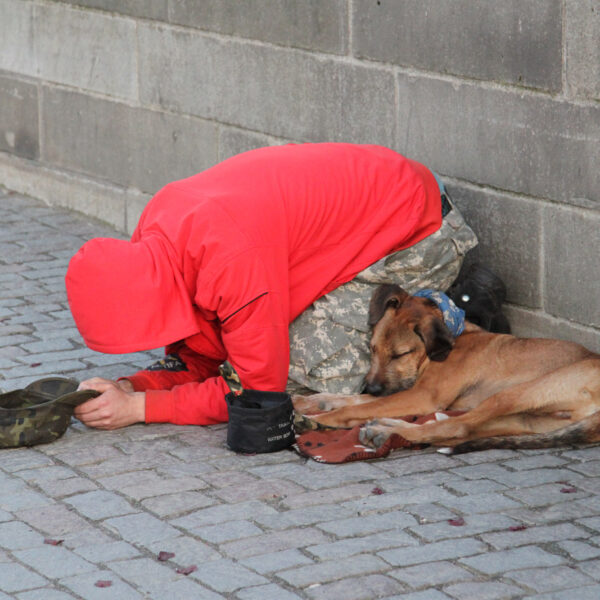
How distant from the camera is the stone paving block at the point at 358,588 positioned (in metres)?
3.78

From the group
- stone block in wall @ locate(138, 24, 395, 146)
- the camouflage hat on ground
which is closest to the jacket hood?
the camouflage hat on ground

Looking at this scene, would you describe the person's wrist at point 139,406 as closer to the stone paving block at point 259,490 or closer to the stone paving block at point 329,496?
the stone paving block at point 259,490

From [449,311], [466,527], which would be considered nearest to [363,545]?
[466,527]

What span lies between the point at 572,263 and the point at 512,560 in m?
2.26

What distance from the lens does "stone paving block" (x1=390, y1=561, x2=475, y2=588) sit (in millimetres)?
3871

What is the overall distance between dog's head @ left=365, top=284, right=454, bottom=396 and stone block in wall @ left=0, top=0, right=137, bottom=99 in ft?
12.4

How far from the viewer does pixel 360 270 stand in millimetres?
5527

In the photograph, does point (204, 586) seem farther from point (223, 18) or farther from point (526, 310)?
point (223, 18)

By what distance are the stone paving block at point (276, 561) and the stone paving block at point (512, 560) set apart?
57cm

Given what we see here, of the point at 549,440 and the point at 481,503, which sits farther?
the point at 549,440

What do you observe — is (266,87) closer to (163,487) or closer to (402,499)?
(163,487)

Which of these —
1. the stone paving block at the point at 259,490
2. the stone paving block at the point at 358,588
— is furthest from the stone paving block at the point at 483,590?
the stone paving block at the point at 259,490

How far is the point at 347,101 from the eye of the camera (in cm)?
695

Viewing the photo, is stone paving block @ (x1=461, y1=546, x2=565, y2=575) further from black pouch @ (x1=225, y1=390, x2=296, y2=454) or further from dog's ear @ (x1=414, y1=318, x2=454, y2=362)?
dog's ear @ (x1=414, y1=318, x2=454, y2=362)
